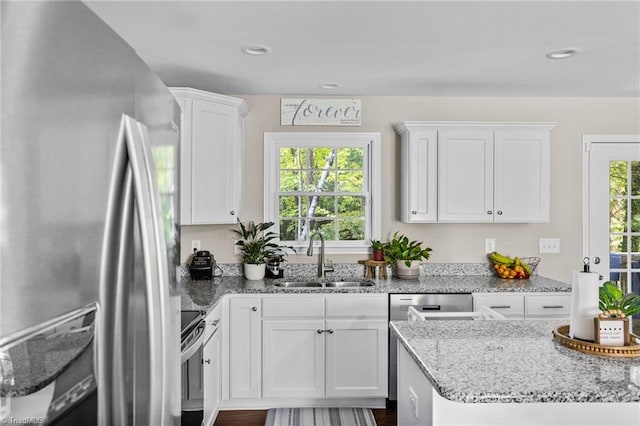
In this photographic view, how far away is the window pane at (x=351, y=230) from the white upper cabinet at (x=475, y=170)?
1.53 ft

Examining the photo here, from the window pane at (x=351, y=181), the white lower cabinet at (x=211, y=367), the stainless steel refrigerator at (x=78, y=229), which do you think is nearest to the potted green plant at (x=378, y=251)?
the window pane at (x=351, y=181)

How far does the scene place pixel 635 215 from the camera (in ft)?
13.5

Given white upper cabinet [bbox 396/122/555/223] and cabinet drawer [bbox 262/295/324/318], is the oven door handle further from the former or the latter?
white upper cabinet [bbox 396/122/555/223]

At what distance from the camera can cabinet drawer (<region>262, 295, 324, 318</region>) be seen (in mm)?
3379

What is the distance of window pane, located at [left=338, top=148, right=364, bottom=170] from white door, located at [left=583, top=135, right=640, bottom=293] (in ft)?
6.25

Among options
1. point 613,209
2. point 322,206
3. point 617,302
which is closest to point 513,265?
point 613,209

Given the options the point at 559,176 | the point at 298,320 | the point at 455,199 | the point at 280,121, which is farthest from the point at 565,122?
the point at 298,320

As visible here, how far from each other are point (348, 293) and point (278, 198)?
3.67ft

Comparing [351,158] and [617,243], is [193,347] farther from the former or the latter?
[617,243]

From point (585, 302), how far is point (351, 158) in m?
2.60

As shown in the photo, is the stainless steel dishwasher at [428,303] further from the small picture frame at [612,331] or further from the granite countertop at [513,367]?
the small picture frame at [612,331]

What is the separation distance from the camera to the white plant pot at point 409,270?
379 centimetres

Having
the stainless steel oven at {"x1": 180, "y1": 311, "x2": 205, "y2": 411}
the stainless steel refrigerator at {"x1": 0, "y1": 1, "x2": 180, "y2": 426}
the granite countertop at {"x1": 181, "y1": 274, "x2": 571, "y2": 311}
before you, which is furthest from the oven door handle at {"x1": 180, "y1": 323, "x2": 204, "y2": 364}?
the stainless steel refrigerator at {"x1": 0, "y1": 1, "x2": 180, "y2": 426}

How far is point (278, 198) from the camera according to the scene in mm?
4090
